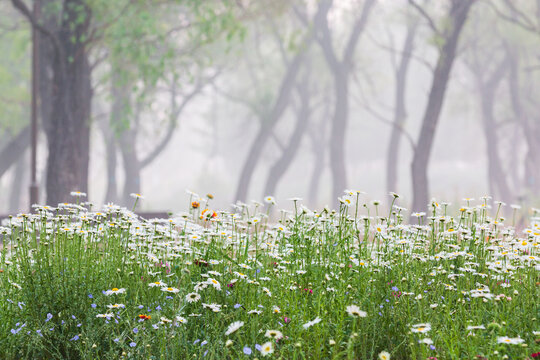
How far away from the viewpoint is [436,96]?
44.0ft

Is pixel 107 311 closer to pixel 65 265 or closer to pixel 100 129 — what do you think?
pixel 65 265

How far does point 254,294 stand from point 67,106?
8227 millimetres

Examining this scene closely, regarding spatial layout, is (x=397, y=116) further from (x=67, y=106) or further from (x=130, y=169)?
(x=67, y=106)

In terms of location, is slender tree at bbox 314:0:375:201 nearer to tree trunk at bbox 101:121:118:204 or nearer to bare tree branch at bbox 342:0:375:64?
bare tree branch at bbox 342:0:375:64

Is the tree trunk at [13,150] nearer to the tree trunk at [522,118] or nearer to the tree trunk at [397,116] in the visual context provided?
the tree trunk at [397,116]

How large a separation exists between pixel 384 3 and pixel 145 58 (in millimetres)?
16165

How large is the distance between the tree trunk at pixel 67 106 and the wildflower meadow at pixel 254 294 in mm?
6261

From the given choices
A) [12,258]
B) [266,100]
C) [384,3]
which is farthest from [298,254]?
[384,3]

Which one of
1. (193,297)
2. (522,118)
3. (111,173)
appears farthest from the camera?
(522,118)

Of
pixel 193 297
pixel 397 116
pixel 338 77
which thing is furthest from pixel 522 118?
pixel 193 297

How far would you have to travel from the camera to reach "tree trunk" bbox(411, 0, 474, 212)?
43.4ft

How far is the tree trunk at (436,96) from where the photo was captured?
43.4ft

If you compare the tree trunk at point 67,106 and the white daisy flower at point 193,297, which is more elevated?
the tree trunk at point 67,106

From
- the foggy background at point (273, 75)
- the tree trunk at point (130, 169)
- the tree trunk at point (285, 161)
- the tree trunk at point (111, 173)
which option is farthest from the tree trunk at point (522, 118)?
the tree trunk at point (111, 173)
